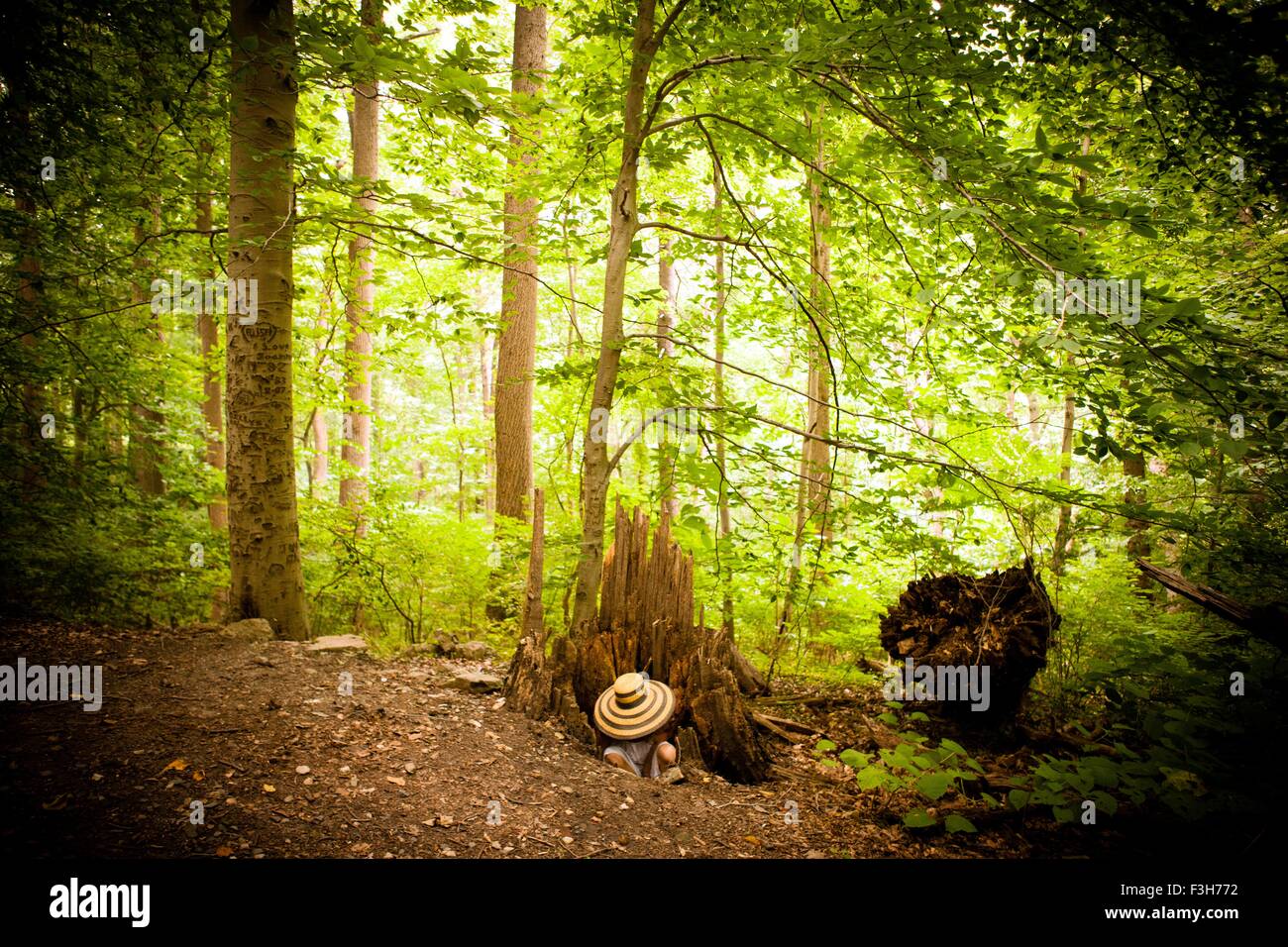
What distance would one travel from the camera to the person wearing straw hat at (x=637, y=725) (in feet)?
13.6

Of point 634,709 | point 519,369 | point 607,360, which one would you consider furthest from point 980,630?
point 519,369

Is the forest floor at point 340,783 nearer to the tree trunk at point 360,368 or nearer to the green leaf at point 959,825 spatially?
Answer: the green leaf at point 959,825

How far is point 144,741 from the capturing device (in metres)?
3.00

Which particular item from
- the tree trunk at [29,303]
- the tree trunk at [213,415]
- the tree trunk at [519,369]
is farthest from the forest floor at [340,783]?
the tree trunk at [213,415]

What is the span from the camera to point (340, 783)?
118 inches

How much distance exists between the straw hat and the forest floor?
11.0 inches

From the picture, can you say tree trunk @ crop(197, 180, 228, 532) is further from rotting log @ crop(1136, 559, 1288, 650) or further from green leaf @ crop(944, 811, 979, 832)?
rotting log @ crop(1136, 559, 1288, 650)

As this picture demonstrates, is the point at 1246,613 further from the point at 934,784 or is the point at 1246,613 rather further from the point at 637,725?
the point at 637,725

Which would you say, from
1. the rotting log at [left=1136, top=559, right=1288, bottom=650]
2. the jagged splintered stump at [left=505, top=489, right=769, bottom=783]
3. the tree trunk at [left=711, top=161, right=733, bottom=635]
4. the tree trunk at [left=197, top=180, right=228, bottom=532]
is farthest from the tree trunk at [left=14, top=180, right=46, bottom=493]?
the rotting log at [left=1136, top=559, right=1288, bottom=650]

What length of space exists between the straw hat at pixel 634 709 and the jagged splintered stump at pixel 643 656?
0.67 feet

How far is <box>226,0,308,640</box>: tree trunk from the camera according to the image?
4.50 metres
